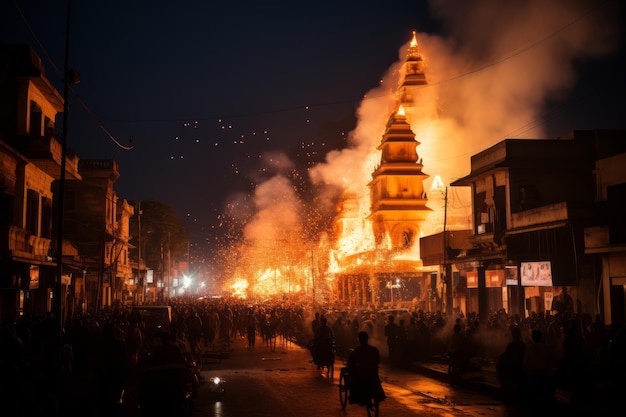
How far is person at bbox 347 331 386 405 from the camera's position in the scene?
11211mm

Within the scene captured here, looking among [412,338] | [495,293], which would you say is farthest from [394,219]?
[412,338]

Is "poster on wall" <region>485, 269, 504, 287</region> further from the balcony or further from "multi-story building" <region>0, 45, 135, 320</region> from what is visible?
the balcony

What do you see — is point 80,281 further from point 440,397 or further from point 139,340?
point 440,397

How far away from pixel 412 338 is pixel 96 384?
13.7 meters

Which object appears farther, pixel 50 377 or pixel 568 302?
pixel 568 302

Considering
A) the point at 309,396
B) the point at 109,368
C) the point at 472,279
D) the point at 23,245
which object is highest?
the point at 23,245

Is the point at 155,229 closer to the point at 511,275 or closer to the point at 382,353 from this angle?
the point at 511,275

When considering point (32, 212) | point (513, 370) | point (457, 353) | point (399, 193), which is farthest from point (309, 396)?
point (399, 193)

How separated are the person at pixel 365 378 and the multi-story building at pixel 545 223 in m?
16.0

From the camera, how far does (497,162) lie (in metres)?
34.7

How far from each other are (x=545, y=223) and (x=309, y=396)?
17728mm

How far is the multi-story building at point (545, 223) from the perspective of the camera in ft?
85.5

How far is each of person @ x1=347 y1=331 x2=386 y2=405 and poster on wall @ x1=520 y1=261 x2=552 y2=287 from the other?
723 inches

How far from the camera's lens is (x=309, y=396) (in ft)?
49.9
